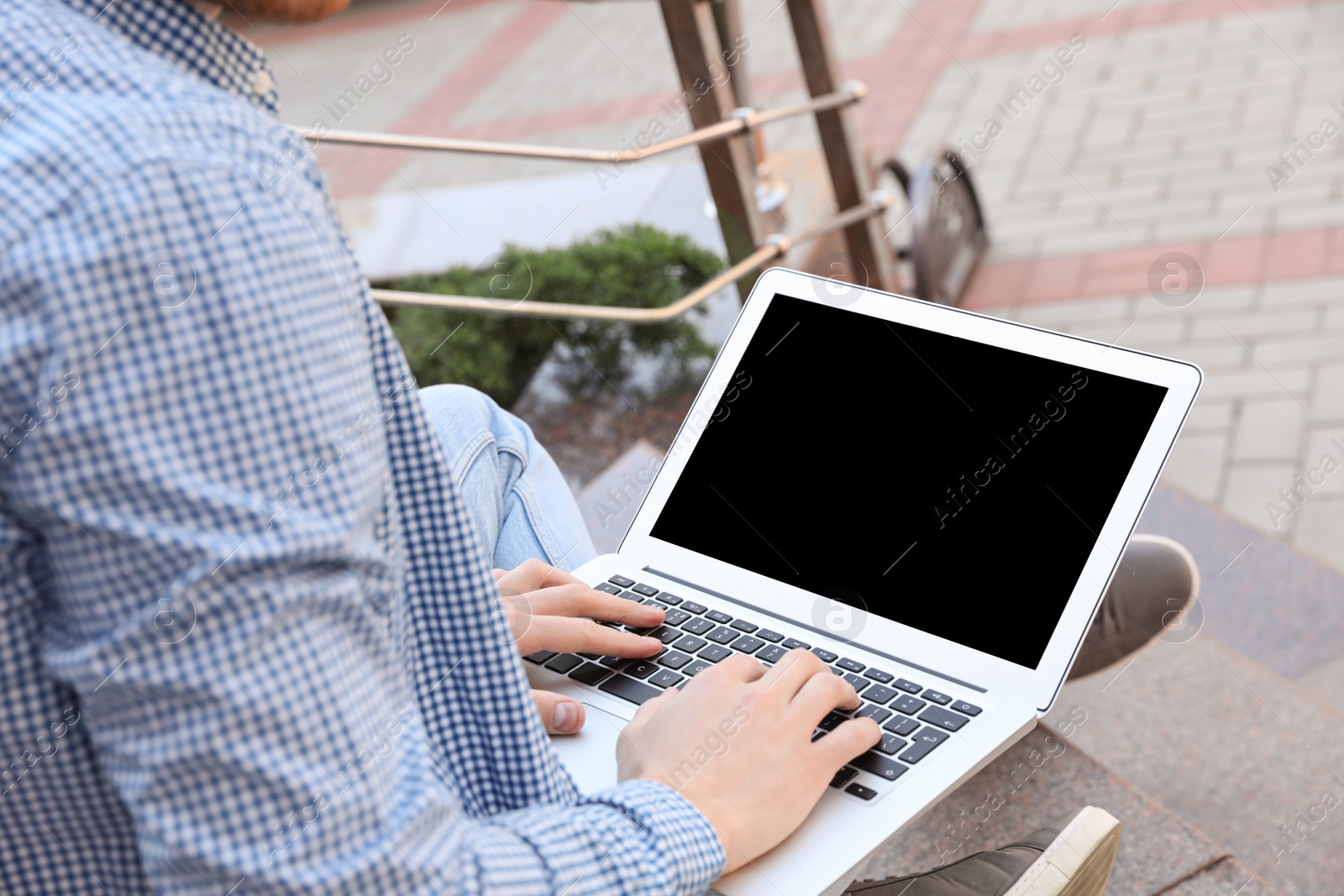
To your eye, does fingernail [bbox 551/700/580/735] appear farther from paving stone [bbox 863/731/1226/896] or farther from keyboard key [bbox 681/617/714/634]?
paving stone [bbox 863/731/1226/896]

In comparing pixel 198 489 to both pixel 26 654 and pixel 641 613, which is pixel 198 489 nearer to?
pixel 26 654

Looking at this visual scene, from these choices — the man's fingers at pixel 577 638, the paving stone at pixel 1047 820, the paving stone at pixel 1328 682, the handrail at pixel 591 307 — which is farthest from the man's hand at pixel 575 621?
the paving stone at pixel 1328 682

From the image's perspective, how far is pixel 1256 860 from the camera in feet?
7.06

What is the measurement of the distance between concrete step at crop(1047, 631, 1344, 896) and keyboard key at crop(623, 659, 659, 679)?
4.30 feet

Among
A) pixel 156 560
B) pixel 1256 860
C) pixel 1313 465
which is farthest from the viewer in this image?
pixel 1313 465

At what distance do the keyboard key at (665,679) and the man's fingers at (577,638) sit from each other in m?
0.03

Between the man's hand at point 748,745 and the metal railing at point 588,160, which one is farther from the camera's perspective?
the metal railing at point 588,160

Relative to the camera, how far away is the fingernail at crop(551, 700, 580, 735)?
1.23m

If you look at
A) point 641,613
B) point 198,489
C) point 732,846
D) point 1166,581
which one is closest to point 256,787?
point 198,489

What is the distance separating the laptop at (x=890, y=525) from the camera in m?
1.22

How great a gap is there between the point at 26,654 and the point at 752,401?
88 centimetres

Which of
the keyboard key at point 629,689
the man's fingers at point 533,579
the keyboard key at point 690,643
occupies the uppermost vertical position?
the man's fingers at point 533,579

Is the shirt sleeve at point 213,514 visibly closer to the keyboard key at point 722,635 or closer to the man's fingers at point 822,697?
the man's fingers at point 822,697

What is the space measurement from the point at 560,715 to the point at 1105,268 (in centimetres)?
376
